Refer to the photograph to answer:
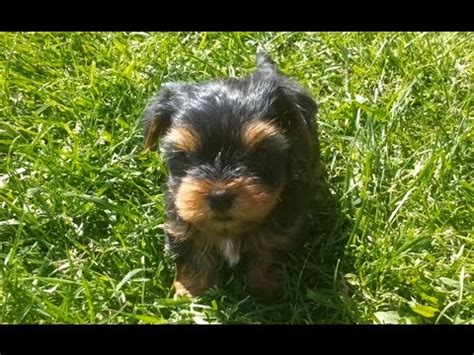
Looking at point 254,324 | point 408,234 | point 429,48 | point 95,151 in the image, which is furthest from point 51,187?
point 429,48

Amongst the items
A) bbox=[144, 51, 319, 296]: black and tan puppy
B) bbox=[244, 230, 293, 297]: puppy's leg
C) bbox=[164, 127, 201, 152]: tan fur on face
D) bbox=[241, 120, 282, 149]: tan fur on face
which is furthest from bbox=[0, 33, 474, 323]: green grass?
bbox=[241, 120, 282, 149]: tan fur on face

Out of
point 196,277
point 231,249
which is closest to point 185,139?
point 231,249

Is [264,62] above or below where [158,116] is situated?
above

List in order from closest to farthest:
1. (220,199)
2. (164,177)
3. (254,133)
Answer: (220,199)
(254,133)
(164,177)

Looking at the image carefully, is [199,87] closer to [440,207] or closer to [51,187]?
[51,187]

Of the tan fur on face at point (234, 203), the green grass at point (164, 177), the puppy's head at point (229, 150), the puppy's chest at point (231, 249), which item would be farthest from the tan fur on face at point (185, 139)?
the green grass at point (164, 177)

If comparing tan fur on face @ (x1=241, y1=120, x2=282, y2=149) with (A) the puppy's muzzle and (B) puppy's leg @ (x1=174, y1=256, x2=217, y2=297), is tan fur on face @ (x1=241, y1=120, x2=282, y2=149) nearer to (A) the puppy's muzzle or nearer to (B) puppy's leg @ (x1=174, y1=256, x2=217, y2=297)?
(A) the puppy's muzzle

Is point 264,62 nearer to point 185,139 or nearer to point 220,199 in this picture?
point 185,139
